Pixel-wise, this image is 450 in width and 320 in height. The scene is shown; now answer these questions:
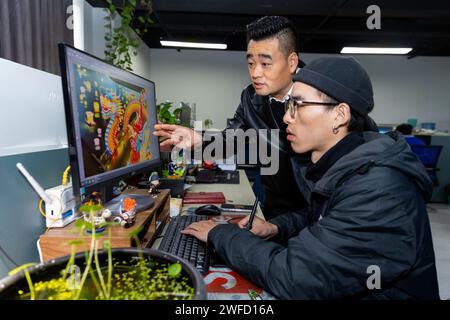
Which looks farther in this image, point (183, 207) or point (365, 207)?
point (183, 207)

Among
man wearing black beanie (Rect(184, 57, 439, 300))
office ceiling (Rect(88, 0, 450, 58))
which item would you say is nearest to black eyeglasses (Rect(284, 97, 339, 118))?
man wearing black beanie (Rect(184, 57, 439, 300))

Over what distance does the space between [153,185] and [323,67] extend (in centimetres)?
81

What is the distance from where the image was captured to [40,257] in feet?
2.64

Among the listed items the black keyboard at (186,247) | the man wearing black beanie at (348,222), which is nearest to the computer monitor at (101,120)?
the black keyboard at (186,247)

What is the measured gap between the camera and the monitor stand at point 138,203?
0.99 m

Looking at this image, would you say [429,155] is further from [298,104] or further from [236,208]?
[298,104]

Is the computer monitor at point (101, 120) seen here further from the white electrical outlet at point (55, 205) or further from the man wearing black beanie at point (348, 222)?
the man wearing black beanie at point (348, 222)

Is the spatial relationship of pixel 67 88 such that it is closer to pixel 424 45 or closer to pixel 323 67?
pixel 323 67

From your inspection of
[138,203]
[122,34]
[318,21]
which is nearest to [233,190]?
[138,203]

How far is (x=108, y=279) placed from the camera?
50 centimetres

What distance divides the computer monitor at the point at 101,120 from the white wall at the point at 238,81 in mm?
5790

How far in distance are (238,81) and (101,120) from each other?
6.32 m

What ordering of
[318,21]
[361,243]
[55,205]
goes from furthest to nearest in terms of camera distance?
[318,21]
[55,205]
[361,243]
